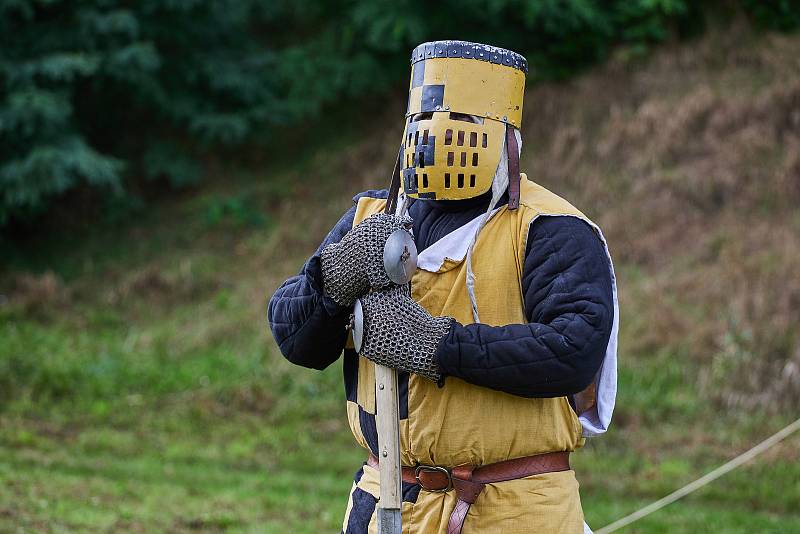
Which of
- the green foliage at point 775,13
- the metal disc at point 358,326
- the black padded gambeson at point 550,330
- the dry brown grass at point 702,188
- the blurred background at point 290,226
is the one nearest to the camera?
the black padded gambeson at point 550,330

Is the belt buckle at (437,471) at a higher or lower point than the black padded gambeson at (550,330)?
lower

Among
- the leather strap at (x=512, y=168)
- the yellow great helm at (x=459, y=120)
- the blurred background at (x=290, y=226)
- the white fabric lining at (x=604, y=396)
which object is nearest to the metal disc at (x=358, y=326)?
the yellow great helm at (x=459, y=120)

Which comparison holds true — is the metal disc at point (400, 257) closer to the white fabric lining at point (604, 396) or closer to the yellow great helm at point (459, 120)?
the yellow great helm at point (459, 120)

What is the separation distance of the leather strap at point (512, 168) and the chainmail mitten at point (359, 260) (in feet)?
0.85

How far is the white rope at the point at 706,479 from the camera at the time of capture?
18.6 ft

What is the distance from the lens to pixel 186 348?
30.2 feet

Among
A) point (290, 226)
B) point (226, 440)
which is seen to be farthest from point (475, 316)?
point (290, 226)

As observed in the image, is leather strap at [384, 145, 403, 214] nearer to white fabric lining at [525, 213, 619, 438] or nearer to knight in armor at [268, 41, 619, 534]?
knight in armor at [268, 41, 619, 534]

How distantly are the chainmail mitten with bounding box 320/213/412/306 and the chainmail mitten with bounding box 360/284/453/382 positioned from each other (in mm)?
52

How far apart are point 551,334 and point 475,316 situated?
223 mm

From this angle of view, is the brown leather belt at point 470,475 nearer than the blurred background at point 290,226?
Yes

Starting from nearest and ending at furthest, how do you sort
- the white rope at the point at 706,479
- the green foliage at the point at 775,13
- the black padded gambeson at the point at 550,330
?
the black padded gambeson at the point at 550,330 → the white rope at the point at 706,479 → the green foliage at the point at 775,13

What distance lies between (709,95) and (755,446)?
5089 millimetres

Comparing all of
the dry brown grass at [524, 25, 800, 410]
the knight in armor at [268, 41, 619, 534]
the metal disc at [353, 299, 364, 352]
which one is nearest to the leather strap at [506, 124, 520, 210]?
the knight in armor at [268, 41, 619, 534]
